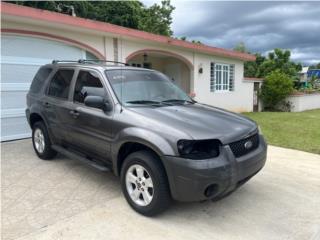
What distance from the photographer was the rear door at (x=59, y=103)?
4496mm

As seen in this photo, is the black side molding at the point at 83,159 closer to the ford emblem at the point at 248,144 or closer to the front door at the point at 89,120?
the front door at the point at 89,120

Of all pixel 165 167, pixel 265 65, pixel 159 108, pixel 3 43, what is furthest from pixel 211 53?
pixel 265 65

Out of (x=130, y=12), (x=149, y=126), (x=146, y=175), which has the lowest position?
(x=146, y=175)

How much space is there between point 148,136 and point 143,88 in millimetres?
1292

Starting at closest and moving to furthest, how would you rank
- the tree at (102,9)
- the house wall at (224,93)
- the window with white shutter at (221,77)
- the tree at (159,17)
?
the house wall at (224,93) < the window with white shutter at (221,77) < the tree at (102,9) < the tree at (159,17)

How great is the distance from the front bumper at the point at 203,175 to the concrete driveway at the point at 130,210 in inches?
19.0

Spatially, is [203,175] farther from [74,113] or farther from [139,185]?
[74,113]

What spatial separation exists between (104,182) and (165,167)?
5.81ft

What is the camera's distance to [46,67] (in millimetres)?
5402

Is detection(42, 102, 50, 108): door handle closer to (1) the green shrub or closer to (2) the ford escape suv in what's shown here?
(2) the ford escape suv

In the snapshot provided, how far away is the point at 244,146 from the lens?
3305mm

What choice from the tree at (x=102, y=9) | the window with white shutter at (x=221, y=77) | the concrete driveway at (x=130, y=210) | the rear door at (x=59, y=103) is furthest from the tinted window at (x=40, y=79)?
the tree at (x=102, y=9)

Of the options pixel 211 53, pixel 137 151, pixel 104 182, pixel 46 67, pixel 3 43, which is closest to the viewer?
pixel 137 151

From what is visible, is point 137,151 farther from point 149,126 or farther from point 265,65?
point 265,65
